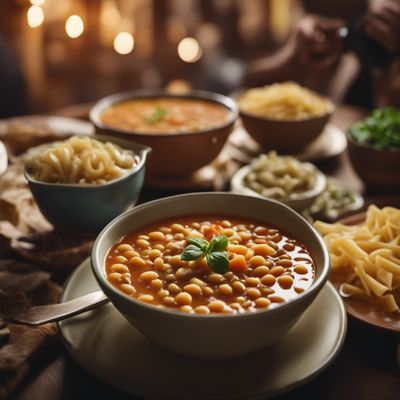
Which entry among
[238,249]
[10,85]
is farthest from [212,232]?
[10,85]

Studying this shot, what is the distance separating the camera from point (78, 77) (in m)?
7.64


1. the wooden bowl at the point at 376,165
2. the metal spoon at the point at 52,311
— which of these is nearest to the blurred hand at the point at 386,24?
the wooden bowl at the point at 376,165

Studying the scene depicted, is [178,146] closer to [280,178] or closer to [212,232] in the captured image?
[280,178]

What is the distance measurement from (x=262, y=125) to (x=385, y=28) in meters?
0.95

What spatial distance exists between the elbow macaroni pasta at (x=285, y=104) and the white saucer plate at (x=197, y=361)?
1.36m

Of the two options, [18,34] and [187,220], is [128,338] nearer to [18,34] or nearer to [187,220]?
[187,220]

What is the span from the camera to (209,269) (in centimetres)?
158

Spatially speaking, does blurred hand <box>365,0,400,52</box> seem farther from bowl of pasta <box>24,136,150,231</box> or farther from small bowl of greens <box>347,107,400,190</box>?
bowl of pasta <box>24,136,150,231</box>

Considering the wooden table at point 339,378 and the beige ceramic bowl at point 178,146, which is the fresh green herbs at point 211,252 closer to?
the wooden table at point 339,378

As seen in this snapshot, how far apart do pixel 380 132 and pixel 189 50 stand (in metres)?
5.62

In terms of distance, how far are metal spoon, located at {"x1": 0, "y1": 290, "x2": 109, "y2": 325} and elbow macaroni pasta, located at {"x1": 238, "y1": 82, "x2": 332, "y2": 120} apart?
4.96 ft

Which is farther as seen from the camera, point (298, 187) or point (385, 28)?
point (385, 28)

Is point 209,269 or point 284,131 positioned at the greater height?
point 209,269

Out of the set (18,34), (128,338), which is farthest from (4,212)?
(18,34)
